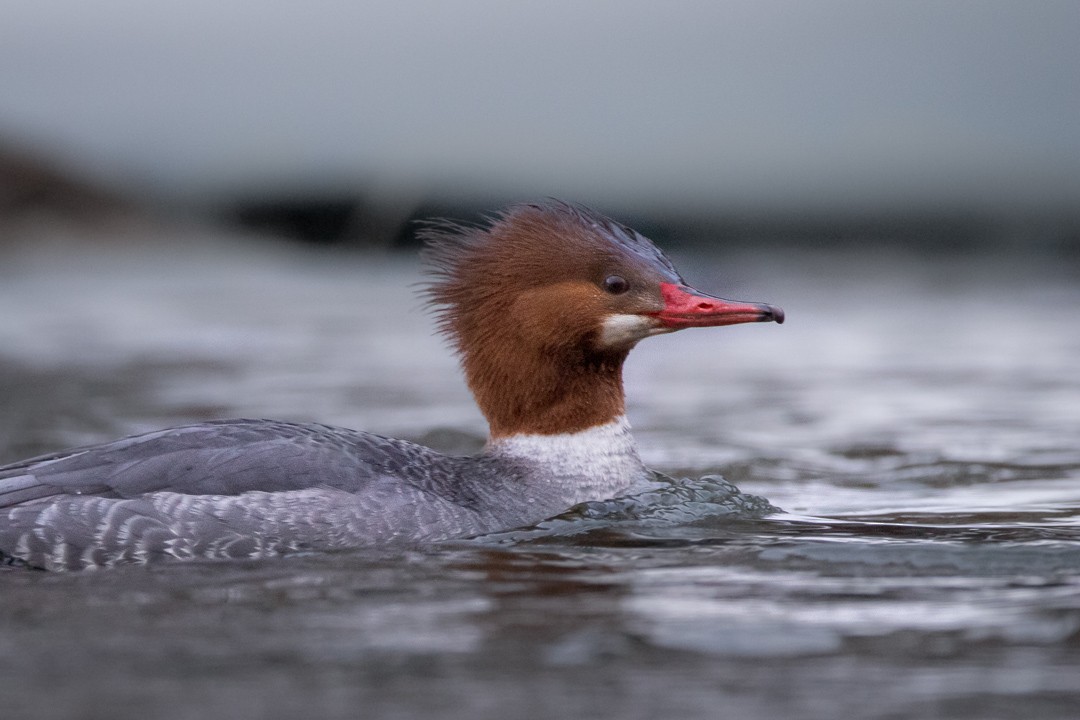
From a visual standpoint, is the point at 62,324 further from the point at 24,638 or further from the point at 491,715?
the point at 491,715

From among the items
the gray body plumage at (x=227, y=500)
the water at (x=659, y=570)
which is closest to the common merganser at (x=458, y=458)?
the gray body plumage at (x=227, y=500)

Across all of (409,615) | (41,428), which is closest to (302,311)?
(41,428)

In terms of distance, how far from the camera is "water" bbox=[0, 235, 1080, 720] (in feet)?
12.6

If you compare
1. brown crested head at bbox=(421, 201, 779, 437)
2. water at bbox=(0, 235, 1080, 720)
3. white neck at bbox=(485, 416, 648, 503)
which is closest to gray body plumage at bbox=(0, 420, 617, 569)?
water at bbox=(0, 235, 1080, 720)

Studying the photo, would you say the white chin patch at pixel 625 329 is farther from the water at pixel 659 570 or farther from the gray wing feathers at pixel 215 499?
the gray wing feathers at pixel 215 499

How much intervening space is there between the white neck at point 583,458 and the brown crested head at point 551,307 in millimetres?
44

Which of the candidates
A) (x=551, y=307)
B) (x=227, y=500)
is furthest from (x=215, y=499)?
(x=551, y=307)

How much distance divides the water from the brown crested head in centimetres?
48

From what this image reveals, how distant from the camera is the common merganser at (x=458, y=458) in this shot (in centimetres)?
534

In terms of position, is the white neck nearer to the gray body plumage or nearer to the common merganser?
the common merganser

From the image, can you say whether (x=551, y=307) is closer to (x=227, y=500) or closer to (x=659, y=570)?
(x=659, y=570)

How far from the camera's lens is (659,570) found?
5117 mm

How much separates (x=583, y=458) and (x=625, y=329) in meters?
0.52

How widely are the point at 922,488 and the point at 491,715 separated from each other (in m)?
3.71
